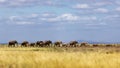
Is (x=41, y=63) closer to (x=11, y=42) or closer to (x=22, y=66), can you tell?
(x=22, y=66)

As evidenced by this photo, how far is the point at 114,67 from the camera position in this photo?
18.9 metres

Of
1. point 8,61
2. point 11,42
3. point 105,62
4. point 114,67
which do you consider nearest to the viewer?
point 114,67

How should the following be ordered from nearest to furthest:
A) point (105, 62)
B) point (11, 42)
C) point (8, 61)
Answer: point (105, 62)
point (8, 61)
point (11, 42)

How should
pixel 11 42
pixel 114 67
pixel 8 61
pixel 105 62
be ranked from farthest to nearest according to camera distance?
1. pixel 11 42
2. pixel 8 61
3. pixel 105 62
4. pixel 114 67

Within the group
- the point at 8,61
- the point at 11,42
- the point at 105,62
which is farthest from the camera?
the point at 11,42

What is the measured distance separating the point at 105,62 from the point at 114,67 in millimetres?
1279

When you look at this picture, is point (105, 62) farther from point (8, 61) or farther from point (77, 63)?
point (8, 61)

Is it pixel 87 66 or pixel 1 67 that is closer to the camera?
pixel 87 66

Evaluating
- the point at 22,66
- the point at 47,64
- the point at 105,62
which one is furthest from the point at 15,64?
the point at 105,62

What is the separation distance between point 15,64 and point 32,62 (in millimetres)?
964

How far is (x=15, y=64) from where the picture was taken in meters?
21.1

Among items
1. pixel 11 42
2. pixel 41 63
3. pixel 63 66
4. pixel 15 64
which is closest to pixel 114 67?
pixel 63 66

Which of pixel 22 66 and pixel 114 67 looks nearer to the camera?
pixel 114 67

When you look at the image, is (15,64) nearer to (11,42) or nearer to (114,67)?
(114,67)
